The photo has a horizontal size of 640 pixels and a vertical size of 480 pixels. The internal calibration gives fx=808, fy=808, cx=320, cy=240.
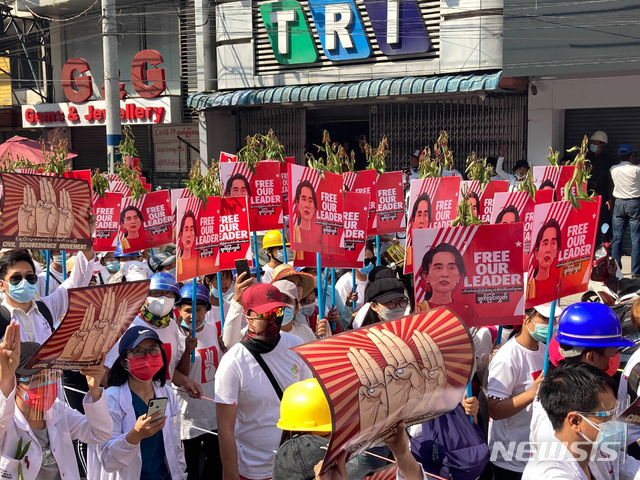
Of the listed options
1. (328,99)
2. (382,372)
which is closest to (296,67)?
(328,99)

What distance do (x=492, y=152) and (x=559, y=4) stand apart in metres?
3.17

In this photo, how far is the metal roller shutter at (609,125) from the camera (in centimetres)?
1377

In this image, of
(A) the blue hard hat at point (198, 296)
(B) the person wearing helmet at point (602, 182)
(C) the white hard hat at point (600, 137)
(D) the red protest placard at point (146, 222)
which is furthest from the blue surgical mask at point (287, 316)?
(C) the white hard hat at point (600, 137)

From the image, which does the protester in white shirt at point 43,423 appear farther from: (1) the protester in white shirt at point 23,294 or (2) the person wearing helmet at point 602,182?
(2) the person wearing helmet at point 602,182

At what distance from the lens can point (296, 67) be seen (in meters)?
17.2

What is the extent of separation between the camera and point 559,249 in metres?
5.02

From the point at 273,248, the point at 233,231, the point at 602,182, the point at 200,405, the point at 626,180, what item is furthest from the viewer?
the point at 602,182

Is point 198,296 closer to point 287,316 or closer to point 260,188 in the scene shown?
point 287,316

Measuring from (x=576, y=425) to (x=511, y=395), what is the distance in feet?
4.63

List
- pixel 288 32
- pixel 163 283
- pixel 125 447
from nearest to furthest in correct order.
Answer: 1. pixel 125 447
2. pixel 163 283
3. pixel 288 32

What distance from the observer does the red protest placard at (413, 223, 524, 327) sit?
4.50 meters

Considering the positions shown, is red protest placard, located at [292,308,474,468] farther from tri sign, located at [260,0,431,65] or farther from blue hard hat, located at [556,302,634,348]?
tri sign, located at [260,0,431,65]

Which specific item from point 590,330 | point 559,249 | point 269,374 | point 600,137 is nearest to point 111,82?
point 600,137

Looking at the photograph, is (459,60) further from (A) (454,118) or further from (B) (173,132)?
(B) (173,132)
